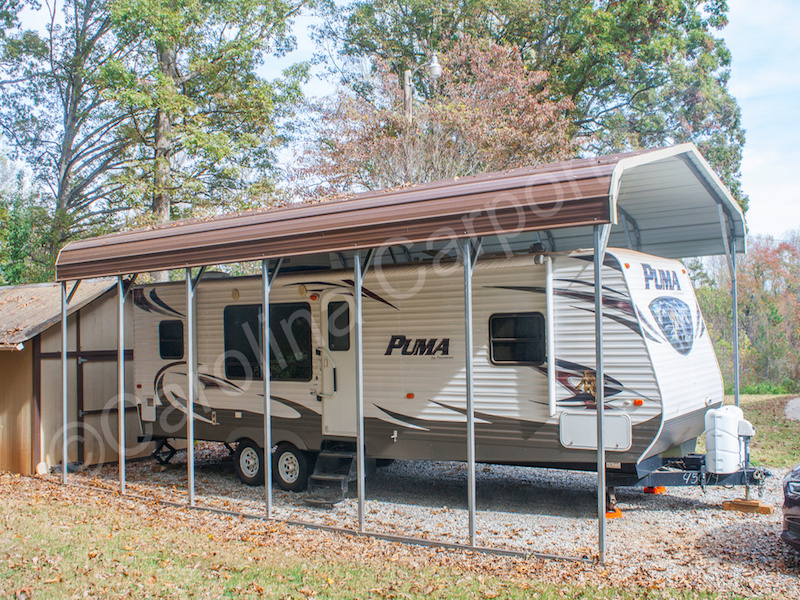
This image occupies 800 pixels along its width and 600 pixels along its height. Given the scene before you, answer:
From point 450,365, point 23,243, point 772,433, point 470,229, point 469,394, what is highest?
point 23,243

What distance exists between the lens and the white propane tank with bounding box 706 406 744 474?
7.17 meters

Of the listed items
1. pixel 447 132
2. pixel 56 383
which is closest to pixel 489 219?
pixel 56 383

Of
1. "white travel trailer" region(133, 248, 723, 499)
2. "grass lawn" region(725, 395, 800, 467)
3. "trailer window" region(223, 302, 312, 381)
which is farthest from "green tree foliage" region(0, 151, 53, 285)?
"grass lawn" region(725, 395, 800, 467)

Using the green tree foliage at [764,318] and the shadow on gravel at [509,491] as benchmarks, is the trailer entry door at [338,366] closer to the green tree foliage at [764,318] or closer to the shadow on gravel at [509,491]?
the shadow on gravel at [509,491]

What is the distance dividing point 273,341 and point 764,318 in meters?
16.6

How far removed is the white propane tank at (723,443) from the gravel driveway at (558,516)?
22.0 inches

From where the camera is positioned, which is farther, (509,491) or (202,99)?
(202,99)

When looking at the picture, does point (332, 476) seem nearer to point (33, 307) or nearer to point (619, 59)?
point (33, 307)

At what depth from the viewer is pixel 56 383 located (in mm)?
11461

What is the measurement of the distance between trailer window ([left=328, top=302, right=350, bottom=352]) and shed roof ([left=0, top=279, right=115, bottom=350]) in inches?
203

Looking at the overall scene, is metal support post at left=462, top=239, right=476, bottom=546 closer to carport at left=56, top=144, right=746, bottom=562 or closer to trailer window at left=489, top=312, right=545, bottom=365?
carport at left=56, top=144, right=746, bottom=562

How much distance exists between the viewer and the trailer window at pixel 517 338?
7.43 m

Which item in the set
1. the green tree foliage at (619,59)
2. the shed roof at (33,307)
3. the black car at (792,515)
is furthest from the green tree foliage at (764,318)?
the shed roof at (33,307)

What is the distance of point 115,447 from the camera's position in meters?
11.9
